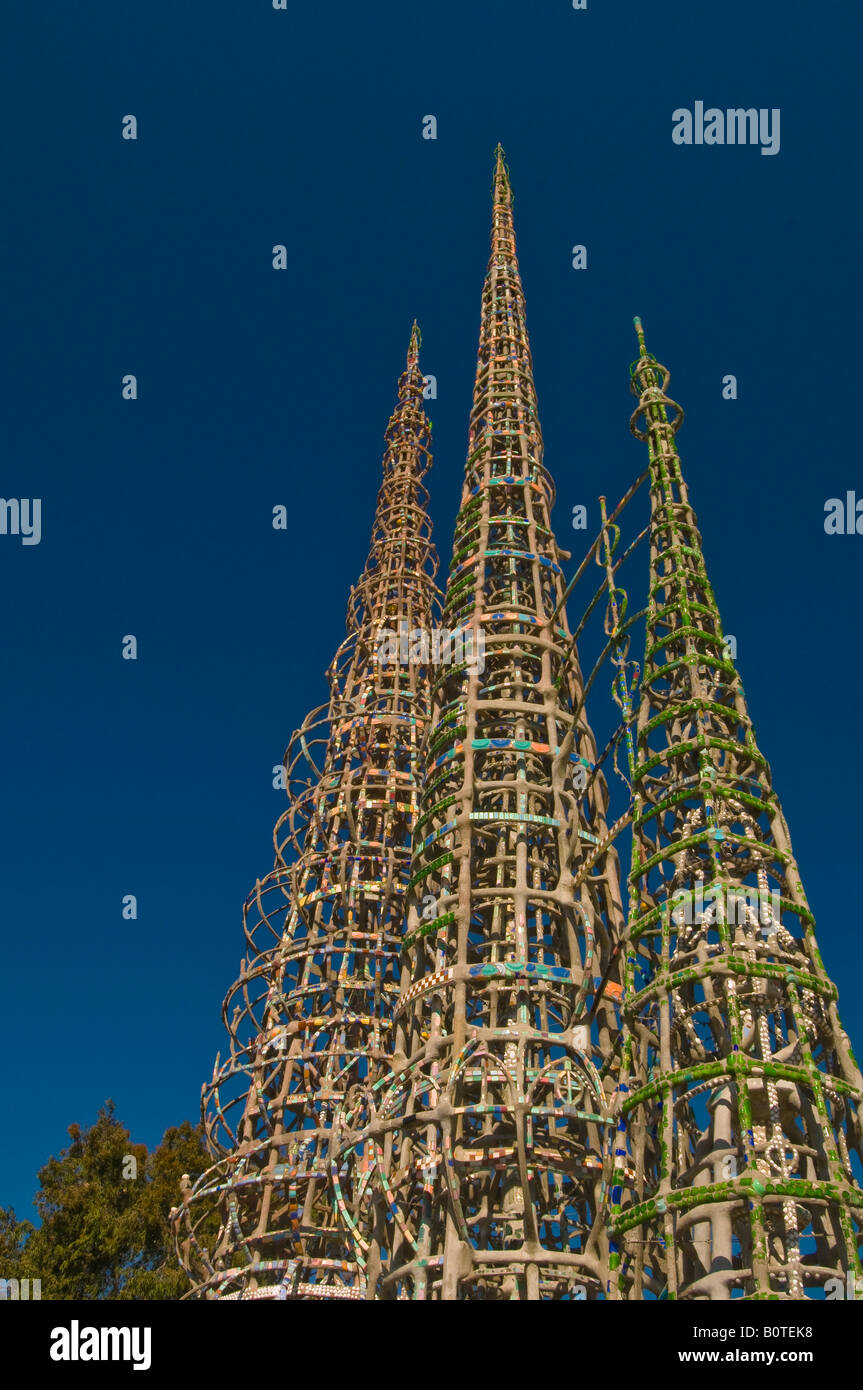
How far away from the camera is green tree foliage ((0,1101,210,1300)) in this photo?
37719mm

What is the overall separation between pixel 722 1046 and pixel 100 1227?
29.3 metres

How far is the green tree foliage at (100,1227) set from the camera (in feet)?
124

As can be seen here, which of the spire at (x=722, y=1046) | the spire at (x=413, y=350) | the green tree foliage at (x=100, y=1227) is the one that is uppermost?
the spire at (x=413, y=350)

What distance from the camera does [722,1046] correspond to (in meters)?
18.2

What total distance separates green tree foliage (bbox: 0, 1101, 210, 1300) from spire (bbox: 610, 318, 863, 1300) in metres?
25.6

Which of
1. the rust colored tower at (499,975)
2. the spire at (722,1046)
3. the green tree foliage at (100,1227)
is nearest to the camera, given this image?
the spire at (722,1046)

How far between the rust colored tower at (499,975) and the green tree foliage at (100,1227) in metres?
14.6

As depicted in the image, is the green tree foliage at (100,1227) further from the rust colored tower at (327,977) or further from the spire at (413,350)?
the spire at (413,350)

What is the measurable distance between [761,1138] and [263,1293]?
15714 millimetres

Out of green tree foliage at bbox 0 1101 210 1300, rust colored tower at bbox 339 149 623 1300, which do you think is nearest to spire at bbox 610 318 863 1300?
rust colored tower at bbox 339 149 623 1300

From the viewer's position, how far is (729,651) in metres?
24.2

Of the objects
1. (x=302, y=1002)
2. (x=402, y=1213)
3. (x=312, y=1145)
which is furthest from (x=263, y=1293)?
(x=302, y=1002)

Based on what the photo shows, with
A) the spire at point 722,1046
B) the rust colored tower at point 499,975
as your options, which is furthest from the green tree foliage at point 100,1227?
the spire at point 722,1046

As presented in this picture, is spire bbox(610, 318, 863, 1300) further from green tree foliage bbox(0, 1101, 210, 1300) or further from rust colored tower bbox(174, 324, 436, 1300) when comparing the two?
green tree foliage bbox(0, 1101, 210, 1300)
